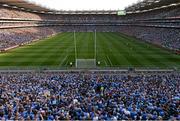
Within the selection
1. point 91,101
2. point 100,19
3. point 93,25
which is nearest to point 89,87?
point 91,101

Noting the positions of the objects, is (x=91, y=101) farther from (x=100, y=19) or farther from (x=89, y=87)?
(x=100, y=19)

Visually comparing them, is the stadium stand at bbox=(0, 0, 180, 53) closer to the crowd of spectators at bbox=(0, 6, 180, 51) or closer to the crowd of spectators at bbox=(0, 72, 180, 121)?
the crowd of spectators at bbox=(0, 6, 180, 51)

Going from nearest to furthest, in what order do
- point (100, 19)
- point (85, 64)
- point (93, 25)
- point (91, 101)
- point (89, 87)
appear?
point (91, 101)
point (89, 87)
point (85, 64)
point (93, 25)
point (100, 19)

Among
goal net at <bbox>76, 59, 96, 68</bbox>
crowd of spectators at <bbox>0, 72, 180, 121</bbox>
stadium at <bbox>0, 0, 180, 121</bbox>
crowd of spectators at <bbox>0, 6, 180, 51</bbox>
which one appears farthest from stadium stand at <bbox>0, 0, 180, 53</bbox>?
crowd of spectators at <bbox>0, 72, 180, 121</bbox>

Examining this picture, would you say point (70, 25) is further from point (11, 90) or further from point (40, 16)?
point (11, 90)

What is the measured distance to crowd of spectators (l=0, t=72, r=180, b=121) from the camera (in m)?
17.9

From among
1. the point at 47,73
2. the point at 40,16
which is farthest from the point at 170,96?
the point at 40,16

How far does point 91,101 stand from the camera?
21172mm

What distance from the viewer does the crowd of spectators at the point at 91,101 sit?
1794 cm

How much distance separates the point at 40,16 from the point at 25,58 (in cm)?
9821

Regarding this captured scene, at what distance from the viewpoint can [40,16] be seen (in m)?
150

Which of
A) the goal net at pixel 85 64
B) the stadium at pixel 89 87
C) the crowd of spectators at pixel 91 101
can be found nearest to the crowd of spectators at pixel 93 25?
the stadium at pixel 89 87

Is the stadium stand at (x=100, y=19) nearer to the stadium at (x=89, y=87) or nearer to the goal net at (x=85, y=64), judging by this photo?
the stadium at (x=89, y=87)

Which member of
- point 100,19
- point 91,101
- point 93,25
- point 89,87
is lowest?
point 89,87
